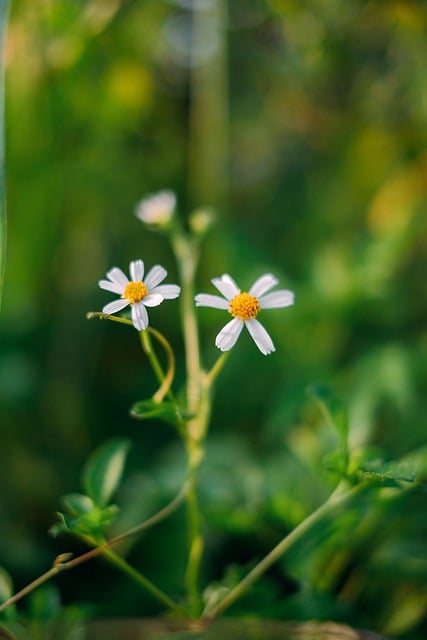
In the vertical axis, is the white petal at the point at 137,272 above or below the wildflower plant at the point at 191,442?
above

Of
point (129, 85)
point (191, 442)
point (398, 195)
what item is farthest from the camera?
point (129, 85)

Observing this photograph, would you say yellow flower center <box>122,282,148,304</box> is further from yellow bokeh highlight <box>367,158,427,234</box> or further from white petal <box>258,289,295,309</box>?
yellow bokeh highlight <box>367,158,427,234</box>

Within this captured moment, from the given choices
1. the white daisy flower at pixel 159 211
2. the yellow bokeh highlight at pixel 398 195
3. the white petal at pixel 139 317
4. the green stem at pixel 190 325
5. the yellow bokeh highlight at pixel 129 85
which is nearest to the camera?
the white petal at pixel 139 317

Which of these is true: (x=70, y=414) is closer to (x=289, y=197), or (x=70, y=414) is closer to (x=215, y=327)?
(x=215, y=327)

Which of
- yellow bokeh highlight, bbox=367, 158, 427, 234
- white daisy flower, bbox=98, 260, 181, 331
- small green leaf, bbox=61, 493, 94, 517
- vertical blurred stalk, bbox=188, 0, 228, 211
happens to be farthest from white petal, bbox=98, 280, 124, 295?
vertical blurred stalk, bbox=188, 0, 228, 211

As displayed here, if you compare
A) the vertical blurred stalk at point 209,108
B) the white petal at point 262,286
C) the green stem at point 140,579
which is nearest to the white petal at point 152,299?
the white petal at point 262,286

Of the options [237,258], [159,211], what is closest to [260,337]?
[159,211]

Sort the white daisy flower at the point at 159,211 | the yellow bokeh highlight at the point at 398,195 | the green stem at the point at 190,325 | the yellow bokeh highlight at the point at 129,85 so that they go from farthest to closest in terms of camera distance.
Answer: the yellow bokeh highlight at the point at 129,85, the yellow bokeh highlight at the point at 398,195, the white daisy flower at the point at 159,211, the green stem at the point at 190,325

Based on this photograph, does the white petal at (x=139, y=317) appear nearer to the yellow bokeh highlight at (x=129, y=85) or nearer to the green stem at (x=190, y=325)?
the green stem at (x=190, y=325)

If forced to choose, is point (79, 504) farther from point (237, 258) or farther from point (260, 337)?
point (237, 258)
